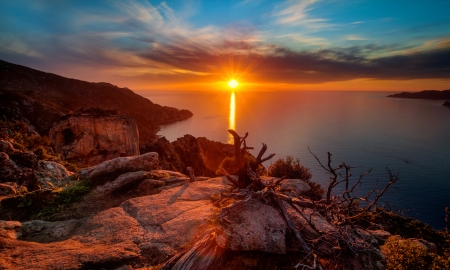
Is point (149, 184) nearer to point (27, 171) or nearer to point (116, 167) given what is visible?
point (116, 167)

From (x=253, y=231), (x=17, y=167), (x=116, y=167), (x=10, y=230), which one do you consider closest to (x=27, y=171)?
(x=17, y=167)

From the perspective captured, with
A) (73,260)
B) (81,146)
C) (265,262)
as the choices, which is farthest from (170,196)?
(81,146)

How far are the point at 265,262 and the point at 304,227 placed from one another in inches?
61.0

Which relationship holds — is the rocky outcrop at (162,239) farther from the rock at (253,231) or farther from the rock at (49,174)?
the rock at (49,174)

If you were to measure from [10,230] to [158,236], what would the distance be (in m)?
4.51

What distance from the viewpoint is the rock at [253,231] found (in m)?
5.39

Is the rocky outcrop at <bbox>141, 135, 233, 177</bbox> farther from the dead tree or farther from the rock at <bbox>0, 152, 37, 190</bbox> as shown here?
the dead tree

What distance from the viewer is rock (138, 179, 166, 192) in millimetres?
11055

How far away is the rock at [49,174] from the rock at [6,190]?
1212 millimetres

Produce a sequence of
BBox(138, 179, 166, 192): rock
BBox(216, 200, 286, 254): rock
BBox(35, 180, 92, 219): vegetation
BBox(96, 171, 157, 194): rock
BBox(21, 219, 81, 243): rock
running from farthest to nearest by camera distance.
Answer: BBox(138, 179, 166, 192): rock, BBox(96, 171, 157, 194): rock, BBox(35, 180, 92, 219): vegetation, BBox(21, 219, 81, 243): rock, BBox(216, 200, 286, 254): rock

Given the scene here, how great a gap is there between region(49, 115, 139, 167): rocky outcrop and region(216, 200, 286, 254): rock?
3640cm

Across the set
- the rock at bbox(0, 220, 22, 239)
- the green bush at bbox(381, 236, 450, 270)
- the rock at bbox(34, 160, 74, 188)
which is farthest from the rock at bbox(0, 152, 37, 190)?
the green bush at bbox(381, 236, 450, 270)

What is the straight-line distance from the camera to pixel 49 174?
12.2 metres

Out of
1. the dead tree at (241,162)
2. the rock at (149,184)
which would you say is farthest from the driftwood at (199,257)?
the rock at (149,184)
